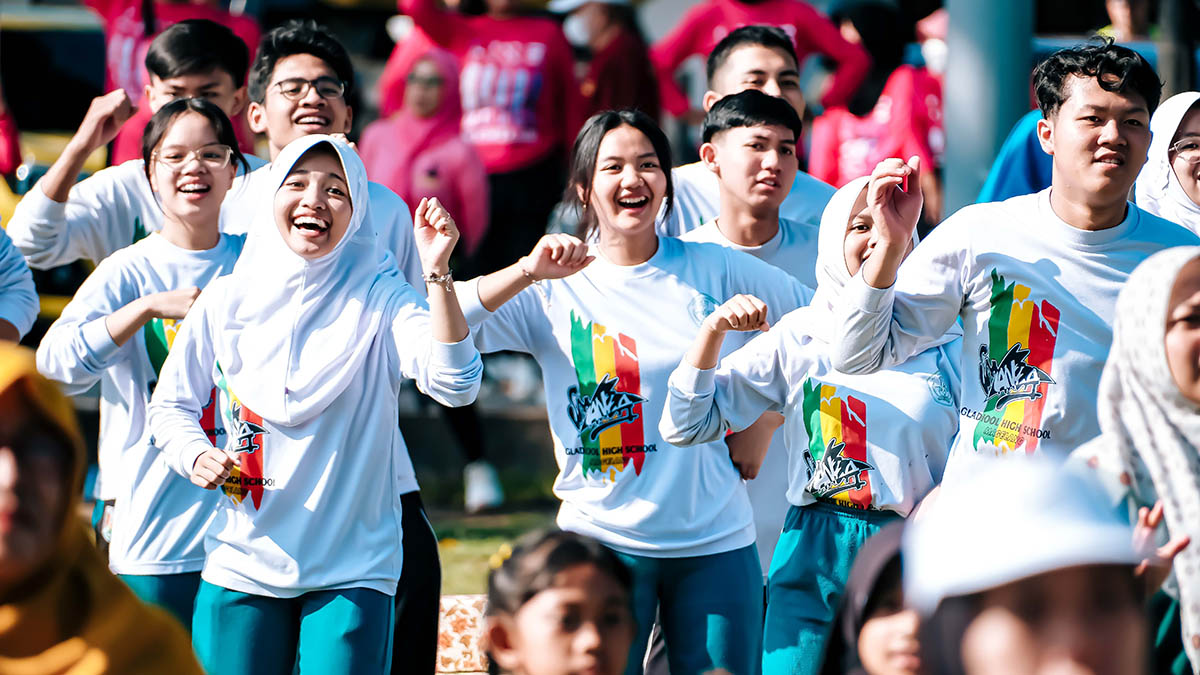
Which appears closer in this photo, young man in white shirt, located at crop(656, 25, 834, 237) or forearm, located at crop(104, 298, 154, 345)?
forearm, located at crop(104, 298, 154, 345)

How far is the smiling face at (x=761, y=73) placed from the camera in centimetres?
573

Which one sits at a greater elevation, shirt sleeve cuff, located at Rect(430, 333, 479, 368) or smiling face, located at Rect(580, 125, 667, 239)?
smiling face, located at Rect(580, 125, 667, 239)

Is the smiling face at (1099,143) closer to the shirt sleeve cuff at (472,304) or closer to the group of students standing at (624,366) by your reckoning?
the group of students standing at (624,366)

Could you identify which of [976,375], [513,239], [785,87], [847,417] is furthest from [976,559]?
[513,239]

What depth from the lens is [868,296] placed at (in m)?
3.67

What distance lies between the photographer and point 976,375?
396cm

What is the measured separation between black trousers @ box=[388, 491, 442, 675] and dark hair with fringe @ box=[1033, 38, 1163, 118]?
2062mm

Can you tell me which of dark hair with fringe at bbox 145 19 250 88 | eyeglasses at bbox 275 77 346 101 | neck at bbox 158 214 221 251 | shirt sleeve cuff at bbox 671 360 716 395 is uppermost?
dark hair with fringe at bbox 145 19 250 88

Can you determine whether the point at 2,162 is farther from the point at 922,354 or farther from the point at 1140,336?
the point at 1140,336

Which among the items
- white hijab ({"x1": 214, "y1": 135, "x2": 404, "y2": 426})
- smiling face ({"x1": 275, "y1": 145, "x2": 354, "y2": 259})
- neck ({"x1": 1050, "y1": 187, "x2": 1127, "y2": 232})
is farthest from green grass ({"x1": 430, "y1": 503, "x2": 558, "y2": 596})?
neck ({"x1": 1050, "y1": 187, "x2": 1127, "y2": 232})

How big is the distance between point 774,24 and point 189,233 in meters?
3.92

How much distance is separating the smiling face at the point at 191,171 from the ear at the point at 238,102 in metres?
0.75

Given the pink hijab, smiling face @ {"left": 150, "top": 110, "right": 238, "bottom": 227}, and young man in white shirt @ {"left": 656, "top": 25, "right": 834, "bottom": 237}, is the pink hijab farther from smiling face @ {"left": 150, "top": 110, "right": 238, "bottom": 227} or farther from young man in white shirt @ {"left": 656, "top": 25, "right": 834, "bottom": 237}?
smiling face @ {"left": 150, "top": 110, "right": 238, "bottom": 227}

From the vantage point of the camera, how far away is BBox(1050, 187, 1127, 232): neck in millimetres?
3855
